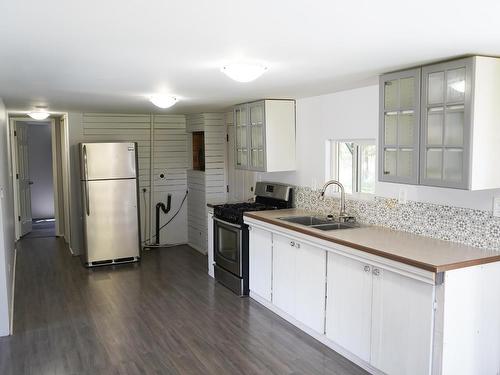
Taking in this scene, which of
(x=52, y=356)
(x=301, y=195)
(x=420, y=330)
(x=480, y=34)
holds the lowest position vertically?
(x=52, y=356)

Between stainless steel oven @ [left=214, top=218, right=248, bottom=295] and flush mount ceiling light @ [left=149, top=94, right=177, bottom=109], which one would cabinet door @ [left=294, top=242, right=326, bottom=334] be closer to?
stainless steel oven @ [left=214, top=218, right=248, bottom=295]

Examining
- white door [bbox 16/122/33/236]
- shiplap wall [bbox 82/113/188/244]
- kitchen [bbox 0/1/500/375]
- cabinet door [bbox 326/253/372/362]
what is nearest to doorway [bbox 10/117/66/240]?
white door [bbox 16/122/33/236]

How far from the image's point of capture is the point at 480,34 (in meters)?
2.10

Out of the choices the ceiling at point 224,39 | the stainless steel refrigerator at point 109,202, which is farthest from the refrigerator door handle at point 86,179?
the ceiling at point 224,39

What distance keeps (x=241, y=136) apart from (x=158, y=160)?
232 cm

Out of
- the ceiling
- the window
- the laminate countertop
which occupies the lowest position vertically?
the laminate countertop

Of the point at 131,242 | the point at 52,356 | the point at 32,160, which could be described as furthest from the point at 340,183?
the point at 32,160

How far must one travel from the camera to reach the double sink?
4.00 meters

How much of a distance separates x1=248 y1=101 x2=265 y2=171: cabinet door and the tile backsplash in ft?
3.00

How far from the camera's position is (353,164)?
4270mm

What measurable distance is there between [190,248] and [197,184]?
1044 mm

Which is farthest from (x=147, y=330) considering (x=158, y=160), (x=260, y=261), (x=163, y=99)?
(x=158, y=160)

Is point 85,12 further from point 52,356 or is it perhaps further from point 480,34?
point 52,356

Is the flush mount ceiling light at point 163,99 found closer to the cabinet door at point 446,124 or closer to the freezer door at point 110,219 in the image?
the freezer door at point 110,219
